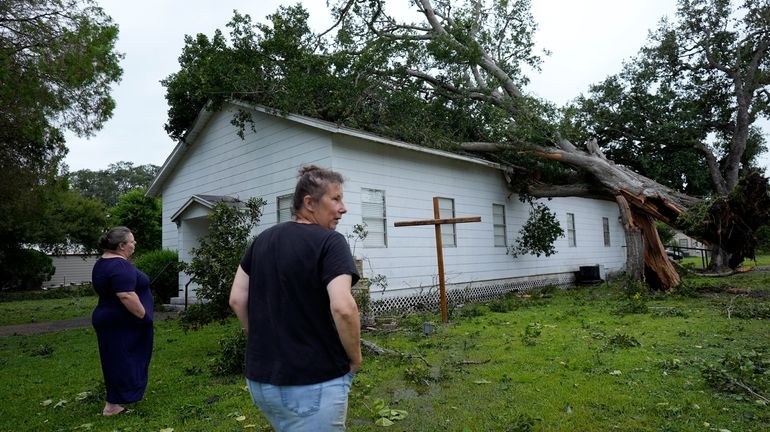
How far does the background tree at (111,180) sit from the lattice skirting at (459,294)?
5786 centimetres

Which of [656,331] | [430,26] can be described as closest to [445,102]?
[430,26]

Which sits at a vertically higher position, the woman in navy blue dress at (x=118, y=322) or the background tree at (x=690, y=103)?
the background tree at (x=690, y=103)

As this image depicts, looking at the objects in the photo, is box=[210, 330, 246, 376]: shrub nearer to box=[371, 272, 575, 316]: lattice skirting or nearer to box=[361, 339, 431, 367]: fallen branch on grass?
box=[361, 339, 431, 367]: fallen branch on grass

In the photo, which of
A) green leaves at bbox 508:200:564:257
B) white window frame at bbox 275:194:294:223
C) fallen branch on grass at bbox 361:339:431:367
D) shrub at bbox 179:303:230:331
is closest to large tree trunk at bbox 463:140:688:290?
green leaves at bbox 508:200:564:257

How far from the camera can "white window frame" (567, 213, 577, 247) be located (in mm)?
19578

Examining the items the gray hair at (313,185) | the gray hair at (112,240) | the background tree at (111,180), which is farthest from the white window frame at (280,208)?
the background tree at (111,180)

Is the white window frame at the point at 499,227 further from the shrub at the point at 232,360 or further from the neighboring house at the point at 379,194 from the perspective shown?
the shrub at the point at 232,360

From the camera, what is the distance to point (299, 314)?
222cm

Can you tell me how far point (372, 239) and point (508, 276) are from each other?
6045mm

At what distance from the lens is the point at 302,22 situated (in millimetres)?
13695

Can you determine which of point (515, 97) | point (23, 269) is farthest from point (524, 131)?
point (23, 269)

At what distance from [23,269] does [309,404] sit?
30.7 m

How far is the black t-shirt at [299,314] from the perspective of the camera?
2170 mm

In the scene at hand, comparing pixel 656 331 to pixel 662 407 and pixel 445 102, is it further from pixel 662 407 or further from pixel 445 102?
pixel 445 102
